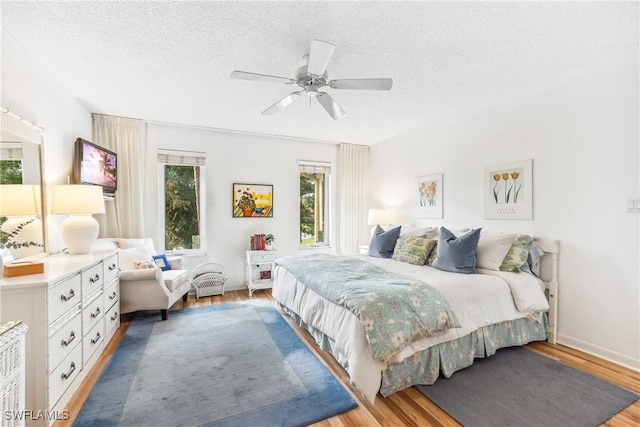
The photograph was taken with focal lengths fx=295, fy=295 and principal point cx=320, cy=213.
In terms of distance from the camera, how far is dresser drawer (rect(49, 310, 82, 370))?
1.69 meters

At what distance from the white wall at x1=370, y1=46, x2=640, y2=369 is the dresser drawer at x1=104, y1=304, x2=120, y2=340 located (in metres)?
3.97

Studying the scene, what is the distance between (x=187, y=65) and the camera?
2.56m

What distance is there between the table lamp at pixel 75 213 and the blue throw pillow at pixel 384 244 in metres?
2.99

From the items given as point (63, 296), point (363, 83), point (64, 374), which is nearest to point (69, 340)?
point (64, 374)

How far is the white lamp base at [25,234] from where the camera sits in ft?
6.53

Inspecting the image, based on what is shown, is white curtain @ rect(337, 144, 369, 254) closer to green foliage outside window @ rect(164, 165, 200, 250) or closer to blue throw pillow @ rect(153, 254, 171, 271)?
green foliage outside window @ rect(164, 165, 200, 250)

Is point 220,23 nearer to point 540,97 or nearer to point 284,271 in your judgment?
point 284,271

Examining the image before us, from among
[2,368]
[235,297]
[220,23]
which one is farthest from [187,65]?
[235,297]

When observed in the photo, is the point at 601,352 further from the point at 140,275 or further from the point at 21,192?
the point at 21,192

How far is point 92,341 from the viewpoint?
2273mm

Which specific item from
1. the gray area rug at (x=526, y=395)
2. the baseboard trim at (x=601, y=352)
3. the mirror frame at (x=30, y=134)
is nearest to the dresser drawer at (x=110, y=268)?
the mirror frame at (x=30, y=134)

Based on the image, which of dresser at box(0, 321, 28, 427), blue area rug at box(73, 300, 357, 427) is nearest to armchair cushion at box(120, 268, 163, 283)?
blue area rug at box(73, 300, 357, 427)

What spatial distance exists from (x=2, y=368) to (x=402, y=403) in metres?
1.96

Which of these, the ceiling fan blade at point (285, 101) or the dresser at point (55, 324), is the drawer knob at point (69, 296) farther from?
the ceiling fan blade at point (285, 101)
